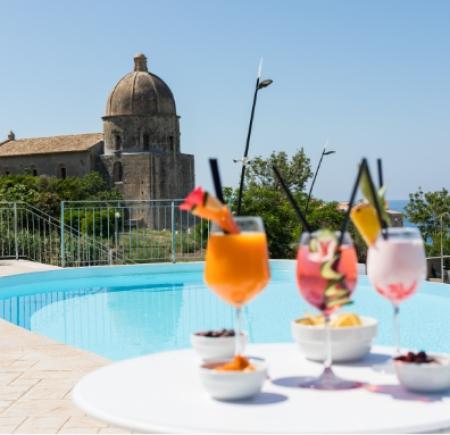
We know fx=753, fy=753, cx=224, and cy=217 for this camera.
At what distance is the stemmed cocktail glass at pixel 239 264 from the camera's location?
1.38 metres

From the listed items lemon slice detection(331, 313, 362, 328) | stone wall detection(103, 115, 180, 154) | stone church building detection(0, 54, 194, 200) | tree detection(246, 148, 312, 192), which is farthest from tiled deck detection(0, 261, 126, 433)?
stone wall detection(103, 115, 180, 154)

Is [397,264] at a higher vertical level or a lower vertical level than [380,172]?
Answer: lower

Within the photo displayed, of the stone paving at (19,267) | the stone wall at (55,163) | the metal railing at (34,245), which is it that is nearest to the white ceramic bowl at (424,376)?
→ the stone paving at (19,267)

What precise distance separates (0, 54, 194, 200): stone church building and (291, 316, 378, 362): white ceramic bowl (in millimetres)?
44075

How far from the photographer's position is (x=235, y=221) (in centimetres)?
141

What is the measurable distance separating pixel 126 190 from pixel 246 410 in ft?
151

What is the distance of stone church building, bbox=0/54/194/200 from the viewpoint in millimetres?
46688

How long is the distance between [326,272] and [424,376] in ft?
0.84

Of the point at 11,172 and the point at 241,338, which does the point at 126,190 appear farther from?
the point at 241,338

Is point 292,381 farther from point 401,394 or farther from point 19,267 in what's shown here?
point 19,267

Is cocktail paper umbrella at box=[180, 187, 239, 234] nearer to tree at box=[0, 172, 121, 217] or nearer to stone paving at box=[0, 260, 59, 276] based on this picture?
stone paving at box=[0, 260, 59, 276]

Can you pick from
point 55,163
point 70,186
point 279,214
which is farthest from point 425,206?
point 279,214

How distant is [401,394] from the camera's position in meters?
1.36

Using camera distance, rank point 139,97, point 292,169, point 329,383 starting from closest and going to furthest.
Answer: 1. point 329,383
2. point 292,169
3. point 139,97
